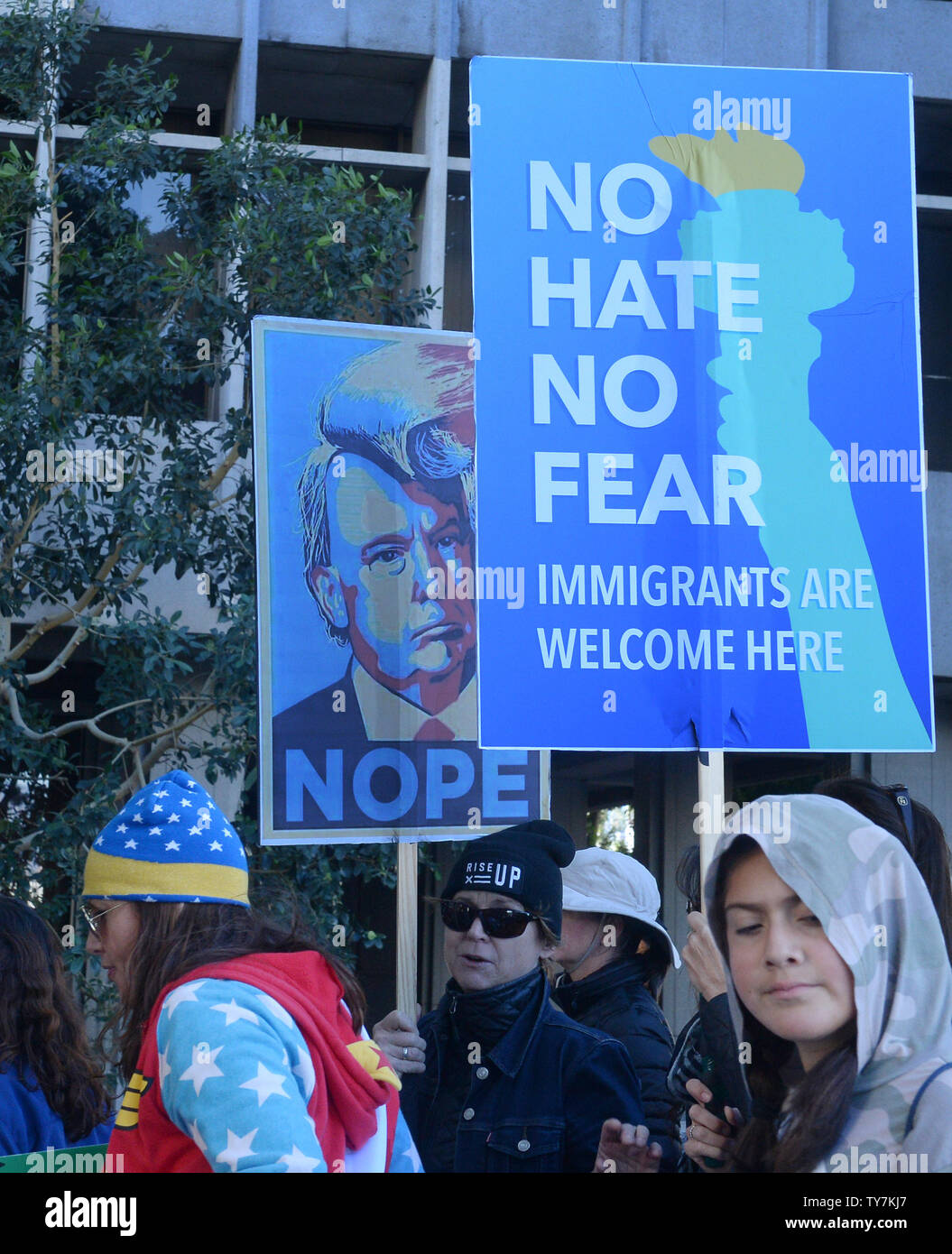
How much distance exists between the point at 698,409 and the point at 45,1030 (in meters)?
1.92

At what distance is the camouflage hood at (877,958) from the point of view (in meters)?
2.40

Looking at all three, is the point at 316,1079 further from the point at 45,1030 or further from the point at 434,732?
the point at 434,732

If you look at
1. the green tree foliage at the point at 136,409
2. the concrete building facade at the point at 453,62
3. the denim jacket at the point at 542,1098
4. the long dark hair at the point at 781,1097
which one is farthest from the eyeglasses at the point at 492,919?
the concrete building facade at the point at 453,62

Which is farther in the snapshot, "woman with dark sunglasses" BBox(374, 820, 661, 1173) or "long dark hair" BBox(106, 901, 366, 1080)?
"woman with dark sunglasses" BBox(374, 820, 661, 1173)

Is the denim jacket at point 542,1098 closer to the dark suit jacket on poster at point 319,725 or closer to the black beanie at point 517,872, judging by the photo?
the black beanie at point 517,872

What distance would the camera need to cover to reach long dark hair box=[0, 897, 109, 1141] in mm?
2930

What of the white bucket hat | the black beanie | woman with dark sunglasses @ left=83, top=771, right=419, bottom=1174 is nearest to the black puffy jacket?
the white bucket hat

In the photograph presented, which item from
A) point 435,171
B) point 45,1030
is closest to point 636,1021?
point 45,1030

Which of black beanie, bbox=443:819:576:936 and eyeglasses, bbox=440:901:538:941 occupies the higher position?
black beanie, bbox=443:819:576:936

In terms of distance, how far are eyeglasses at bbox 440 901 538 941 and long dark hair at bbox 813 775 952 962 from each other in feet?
2.74

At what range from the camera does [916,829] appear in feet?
9.34

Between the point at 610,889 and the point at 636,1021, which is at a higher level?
the point at 610,889

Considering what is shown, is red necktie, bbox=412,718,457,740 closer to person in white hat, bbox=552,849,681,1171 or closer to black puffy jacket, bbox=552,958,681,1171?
person in white hat, bbox=552,849,681,1171

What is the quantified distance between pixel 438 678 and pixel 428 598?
276 millimetres
